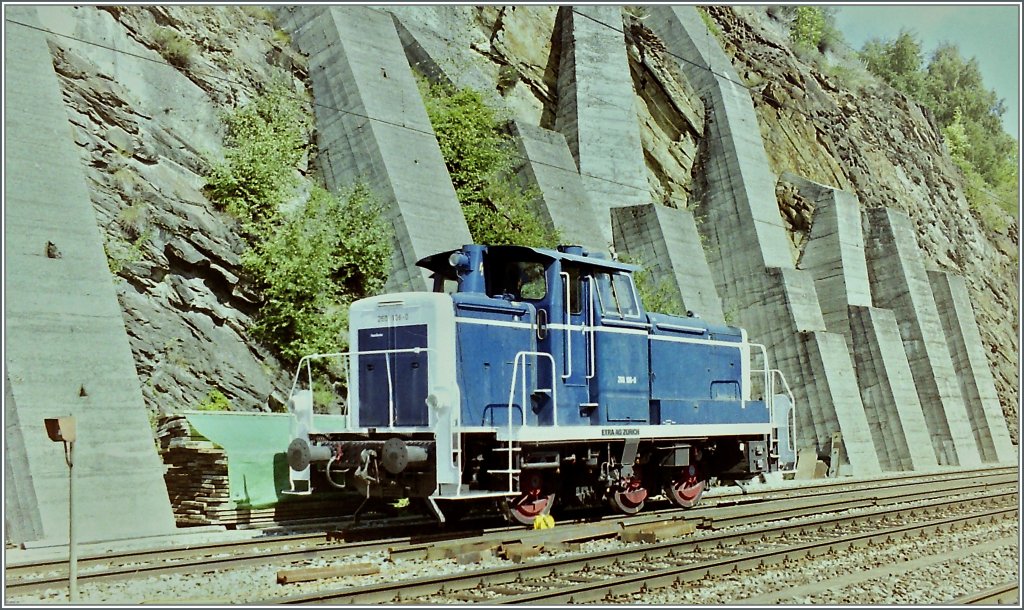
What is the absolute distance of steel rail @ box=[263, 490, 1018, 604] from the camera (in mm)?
7605

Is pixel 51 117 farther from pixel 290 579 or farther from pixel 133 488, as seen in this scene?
pixel 290 579

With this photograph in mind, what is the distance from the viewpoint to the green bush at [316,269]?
15.4 metres

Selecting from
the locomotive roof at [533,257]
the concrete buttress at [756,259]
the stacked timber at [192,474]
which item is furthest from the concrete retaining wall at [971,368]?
the stacked timber at [192,474]

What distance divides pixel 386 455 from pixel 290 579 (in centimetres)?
199

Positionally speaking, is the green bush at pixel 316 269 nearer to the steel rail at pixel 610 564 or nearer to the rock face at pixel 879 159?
the steel rail at pixel 610 564

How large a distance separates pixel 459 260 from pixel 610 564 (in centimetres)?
401

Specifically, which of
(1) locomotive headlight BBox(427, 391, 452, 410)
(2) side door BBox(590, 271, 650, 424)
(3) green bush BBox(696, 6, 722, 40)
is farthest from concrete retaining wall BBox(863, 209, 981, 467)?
(1) locomotive headlight BBox(427, 391, 452, 410)

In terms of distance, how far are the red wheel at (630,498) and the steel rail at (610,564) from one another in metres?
1.86

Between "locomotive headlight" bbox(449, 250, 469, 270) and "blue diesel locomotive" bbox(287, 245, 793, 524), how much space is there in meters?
0.01

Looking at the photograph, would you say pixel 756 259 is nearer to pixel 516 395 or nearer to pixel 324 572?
pixel 516 395

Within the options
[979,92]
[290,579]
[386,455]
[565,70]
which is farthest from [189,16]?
[979,92]

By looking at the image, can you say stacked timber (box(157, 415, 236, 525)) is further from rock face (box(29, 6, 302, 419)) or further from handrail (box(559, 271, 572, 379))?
handrail (box(559, 271, 572, 379))

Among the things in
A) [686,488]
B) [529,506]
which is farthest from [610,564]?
[686,488]

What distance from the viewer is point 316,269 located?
15617 millimetres
